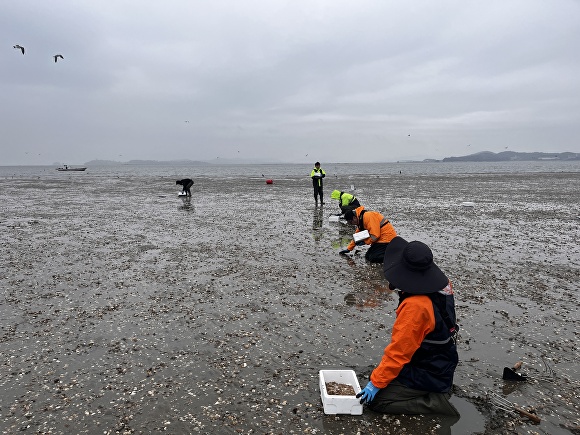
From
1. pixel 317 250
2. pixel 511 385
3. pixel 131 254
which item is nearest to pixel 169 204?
pixel 131 254

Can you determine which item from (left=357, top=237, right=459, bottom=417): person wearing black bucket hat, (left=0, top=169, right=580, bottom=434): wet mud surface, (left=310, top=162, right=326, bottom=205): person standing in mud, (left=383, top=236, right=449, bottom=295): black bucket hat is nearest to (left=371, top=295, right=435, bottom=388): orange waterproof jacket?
(left=357, top=237, right=459, bottom=417): person wearing black bucket hat

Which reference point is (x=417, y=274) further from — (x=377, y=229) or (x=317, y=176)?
(x=317, y=176)

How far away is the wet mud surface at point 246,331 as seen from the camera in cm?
461

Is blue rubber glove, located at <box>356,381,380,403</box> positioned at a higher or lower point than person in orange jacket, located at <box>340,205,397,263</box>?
lower

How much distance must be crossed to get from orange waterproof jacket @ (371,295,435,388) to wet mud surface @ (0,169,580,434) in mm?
769

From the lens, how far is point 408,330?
4.14m

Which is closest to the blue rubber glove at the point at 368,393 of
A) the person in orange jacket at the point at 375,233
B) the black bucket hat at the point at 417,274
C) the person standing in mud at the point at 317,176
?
the black bucket hat at the point at 417,274

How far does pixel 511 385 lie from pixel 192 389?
14.4 ft

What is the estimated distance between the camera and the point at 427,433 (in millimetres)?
4312

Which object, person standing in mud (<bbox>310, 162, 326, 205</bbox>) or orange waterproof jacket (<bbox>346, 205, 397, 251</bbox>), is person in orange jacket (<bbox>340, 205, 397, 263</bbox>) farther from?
person standing in mud (<bbox>310, 162, 326, 205</bbox>)

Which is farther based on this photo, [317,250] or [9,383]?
[317,250]

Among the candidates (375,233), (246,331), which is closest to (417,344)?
(246,331)

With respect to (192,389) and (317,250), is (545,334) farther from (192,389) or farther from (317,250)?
(317,250)

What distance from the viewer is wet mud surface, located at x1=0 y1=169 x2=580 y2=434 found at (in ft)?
15.1
